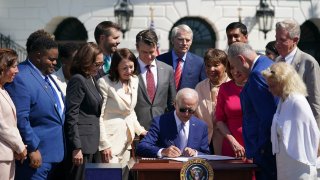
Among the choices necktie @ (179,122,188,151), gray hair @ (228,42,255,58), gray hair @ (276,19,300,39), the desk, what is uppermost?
gray hair @ (276,19,300,39)

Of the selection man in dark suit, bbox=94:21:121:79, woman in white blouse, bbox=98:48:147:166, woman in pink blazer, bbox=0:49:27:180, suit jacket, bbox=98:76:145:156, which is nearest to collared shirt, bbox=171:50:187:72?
man in dark suit, bbox=94:21:121:79

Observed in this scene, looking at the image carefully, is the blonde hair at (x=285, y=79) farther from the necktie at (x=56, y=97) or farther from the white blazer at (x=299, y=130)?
the necktie at (x=56, y=97)

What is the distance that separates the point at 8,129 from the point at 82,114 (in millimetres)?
1020

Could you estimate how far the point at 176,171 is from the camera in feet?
19.5

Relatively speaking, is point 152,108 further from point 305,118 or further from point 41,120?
point 305,118

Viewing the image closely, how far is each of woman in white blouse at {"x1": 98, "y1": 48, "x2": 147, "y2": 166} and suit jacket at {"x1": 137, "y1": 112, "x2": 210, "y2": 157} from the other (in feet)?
2.06

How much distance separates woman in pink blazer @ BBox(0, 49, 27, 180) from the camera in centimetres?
626

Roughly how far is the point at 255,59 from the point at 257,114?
50 cm

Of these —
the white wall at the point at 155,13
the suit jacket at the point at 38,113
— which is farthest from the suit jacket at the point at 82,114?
the white wall at the point at 155,13

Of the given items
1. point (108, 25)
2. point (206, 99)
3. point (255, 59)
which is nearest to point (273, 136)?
point (255, 59)

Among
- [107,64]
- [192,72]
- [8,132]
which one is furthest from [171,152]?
[192,72]

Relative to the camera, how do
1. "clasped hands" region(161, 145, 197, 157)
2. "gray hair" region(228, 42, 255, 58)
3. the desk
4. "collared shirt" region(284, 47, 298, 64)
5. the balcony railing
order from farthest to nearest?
the balcony railing, "collared shirt" region(284, 47, 298, 64), "clasped hands" region(161, 145, 197, 157), "gray hair" region(228, 42, 255, 58), the desk

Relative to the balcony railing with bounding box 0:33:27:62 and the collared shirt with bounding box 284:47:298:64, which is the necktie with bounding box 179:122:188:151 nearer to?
the collared shirt with bounding box 284:47:298:64

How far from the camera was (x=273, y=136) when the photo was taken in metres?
5.92
